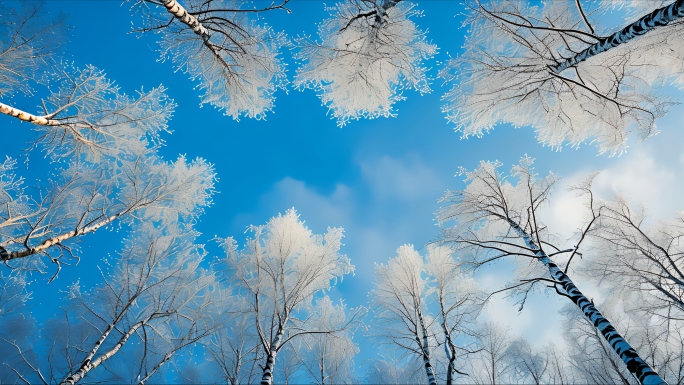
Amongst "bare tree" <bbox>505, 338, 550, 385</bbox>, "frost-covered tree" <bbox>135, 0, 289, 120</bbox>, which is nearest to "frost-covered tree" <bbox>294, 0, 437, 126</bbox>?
"frost-covered tree" <bbox>135, 0, 289, 120</bbox>

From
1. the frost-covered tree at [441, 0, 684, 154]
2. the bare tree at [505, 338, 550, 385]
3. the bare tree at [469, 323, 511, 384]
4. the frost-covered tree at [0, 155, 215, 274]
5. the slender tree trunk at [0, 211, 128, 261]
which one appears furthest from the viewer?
the bare tree at [505, 338, 550, 385]

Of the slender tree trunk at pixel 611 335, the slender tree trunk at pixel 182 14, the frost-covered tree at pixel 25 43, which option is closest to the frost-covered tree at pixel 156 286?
the frost-covered tree at pixel 25 43

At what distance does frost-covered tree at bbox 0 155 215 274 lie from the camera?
7.15m

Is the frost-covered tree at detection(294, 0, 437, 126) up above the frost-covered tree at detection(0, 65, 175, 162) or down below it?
above

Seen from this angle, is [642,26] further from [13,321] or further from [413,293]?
[13,321]

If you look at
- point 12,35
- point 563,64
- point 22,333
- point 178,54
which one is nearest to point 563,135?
point 563,64

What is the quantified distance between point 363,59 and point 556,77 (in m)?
4.52

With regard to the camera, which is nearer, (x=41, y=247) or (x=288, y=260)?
(x=41, y=247)

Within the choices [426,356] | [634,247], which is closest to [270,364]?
[426,356]

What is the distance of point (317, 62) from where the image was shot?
8258 mm

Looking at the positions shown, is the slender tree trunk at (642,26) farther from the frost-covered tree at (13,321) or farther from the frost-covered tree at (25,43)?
the frost-covered tree at (13,321)

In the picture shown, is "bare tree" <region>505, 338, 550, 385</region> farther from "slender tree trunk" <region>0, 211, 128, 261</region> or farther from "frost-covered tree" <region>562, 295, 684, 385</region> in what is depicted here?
"slender tree trunk" <region>0, 211, 128, 261</region>

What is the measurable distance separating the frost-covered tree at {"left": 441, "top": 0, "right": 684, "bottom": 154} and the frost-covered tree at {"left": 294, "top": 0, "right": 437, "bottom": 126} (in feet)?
4.86

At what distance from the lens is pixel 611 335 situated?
12.5 feet
